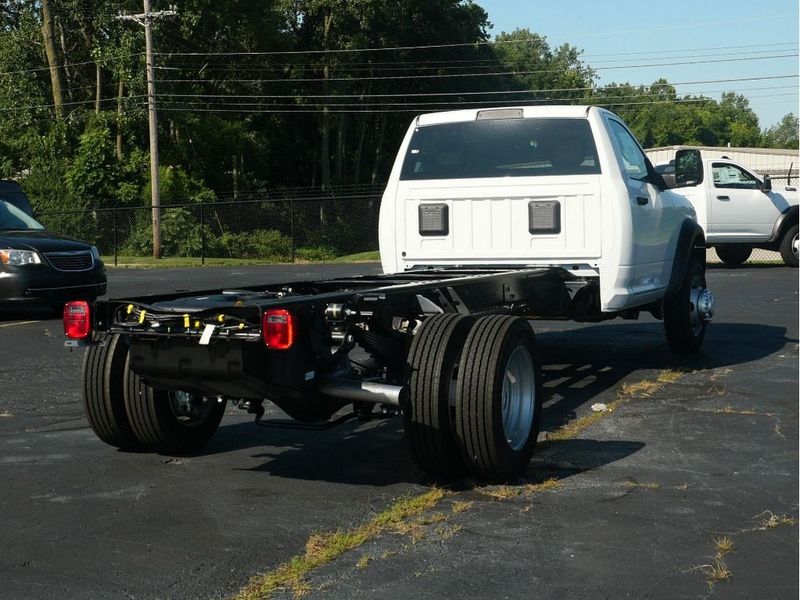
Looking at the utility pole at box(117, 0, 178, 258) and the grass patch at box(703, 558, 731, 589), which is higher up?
the utility pole at box(117, 0, 178, 258)

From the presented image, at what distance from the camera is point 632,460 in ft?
22.3

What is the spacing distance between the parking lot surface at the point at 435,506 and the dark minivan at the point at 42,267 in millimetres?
5361

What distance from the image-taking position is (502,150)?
9.42 m

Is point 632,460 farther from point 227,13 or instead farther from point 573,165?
point 227,13

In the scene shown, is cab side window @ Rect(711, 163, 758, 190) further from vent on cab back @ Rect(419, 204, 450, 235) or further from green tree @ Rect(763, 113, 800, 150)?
green tree @ Rect(763, 113, 800, 150)

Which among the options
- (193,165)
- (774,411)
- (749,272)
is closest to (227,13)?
(193,165)

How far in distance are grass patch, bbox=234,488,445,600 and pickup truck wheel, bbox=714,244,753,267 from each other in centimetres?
1921

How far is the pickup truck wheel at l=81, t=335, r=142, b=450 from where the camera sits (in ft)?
21.9

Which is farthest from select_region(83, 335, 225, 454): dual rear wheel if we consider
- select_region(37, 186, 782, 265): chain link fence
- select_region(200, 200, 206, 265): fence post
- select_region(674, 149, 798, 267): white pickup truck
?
select_region(37, 186, 782, 265): chain link fence

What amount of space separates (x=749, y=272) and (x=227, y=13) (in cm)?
3111

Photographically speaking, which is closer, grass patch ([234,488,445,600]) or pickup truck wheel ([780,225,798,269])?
grass patch ([234,488,445,600])

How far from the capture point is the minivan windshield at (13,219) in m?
15.8

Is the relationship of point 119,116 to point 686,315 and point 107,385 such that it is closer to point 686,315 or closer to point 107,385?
point 686,315

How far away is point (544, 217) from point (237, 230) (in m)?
30.9
